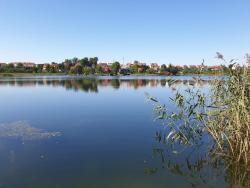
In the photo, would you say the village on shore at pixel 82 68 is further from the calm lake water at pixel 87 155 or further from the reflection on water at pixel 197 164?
the reflection on water at pixel 197 164

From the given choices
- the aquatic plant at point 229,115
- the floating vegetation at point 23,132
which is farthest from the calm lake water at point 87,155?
the aquatic plant at point 229,115

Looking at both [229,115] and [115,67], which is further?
[115,67]

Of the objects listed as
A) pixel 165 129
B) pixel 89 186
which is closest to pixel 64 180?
pixel 89 186

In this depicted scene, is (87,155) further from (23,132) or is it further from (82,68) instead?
(82,68)

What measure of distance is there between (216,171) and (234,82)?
126 inches

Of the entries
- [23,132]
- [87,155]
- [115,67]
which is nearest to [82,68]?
[115,67]

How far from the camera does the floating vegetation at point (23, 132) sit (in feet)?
46.2

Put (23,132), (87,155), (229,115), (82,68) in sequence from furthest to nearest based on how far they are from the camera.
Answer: (82,68)
(23,132)
(87,155)
(229,115)

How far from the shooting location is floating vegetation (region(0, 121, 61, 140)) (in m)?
14.1

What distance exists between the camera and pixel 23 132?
15000mm

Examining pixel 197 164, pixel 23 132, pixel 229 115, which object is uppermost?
pixel 229 115

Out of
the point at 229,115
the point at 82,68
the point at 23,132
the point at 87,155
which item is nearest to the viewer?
the point at 229,115

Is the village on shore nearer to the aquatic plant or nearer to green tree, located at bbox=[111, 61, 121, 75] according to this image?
green tree, located at bbox=[111, 61, 121, 75]

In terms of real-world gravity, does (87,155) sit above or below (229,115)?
below
